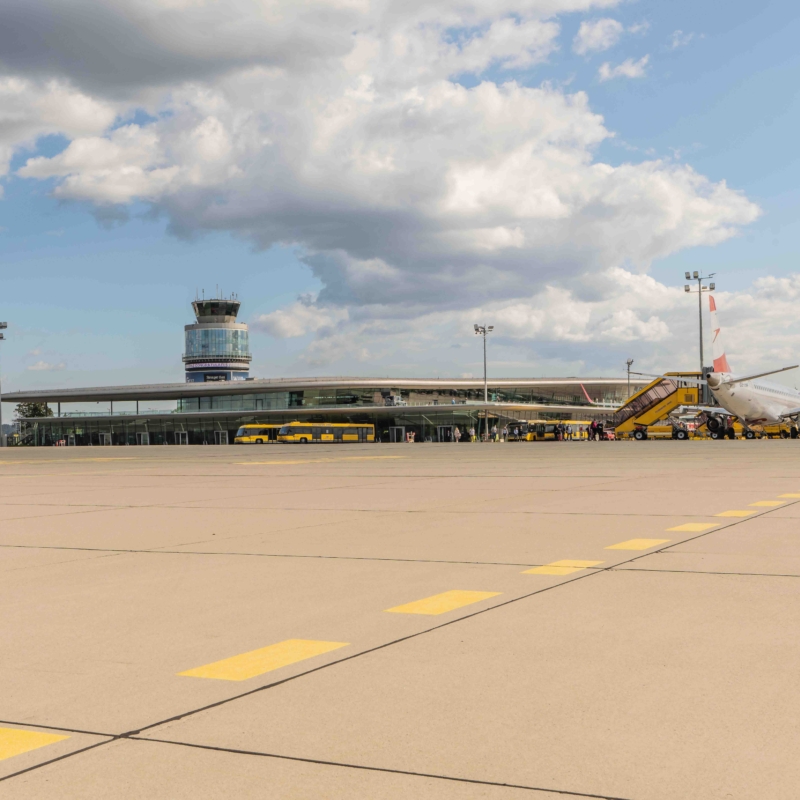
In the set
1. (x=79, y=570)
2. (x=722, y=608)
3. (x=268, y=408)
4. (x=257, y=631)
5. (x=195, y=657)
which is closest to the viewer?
(x=195, y=657)

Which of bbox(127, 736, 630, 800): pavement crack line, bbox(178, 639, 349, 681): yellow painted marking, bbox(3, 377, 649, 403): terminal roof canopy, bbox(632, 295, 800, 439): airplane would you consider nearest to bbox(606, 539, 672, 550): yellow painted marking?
bbox(178, 639, 349, 681): yellow painted marking

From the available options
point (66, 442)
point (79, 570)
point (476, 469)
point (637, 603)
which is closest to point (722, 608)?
point (637, 603)

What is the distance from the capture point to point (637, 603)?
6.13 m

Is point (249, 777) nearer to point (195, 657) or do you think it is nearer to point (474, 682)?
point (474, 682)

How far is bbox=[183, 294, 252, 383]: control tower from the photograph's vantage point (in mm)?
173625

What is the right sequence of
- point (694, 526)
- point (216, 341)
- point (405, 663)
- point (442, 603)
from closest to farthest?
1. point (405, 663)
2. point (442, 603)
3. point (694, 526)
4. point (216, 341)

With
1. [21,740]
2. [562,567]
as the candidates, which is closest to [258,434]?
[562,567]

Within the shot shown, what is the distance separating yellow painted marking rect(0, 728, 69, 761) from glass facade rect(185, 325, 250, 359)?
173 metres

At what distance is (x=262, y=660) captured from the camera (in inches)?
187

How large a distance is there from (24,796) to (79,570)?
5.14 m

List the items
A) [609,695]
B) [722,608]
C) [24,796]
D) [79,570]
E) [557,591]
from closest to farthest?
[24,796] < [609,695] < [722,608] < [557,591] < [79,570]

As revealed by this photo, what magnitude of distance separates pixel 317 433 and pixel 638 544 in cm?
8630

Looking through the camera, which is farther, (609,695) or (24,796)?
(609,695)

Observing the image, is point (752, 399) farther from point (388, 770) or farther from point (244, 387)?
point (244, 387)
